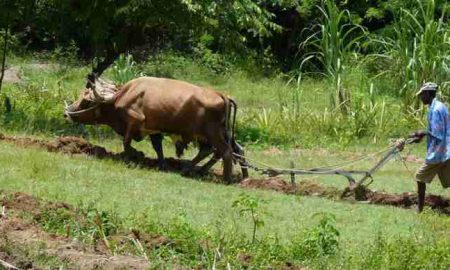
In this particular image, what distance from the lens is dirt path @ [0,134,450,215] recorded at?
13.5 metres

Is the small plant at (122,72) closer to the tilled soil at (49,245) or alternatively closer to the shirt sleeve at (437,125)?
the shirt sleeve at (437,125)

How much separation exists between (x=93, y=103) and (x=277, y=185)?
3.20 meters

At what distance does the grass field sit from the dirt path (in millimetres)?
478

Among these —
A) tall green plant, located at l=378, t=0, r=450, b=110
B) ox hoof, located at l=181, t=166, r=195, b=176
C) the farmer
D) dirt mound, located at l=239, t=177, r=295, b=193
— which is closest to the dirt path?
dirt mound, located at l=239, t=177, r=295, b=193

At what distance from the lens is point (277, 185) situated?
14.1 m

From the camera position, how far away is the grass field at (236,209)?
8.74 m

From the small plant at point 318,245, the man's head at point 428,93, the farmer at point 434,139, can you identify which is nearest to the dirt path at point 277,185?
the farmer at point 434,139

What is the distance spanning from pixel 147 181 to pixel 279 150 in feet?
19.4

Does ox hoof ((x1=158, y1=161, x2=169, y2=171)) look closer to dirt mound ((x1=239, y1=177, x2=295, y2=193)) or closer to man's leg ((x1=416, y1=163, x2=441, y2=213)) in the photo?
dirt mound ((x1=239, y1=177, x2=295, y2=193))

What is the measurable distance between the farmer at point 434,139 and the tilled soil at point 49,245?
4.71m

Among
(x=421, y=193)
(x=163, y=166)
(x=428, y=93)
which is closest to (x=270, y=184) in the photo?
(x=163, y=166)

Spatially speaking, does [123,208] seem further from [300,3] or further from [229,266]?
[300,3]

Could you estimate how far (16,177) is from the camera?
1195cm

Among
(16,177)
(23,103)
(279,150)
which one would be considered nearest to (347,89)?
(279,150)
